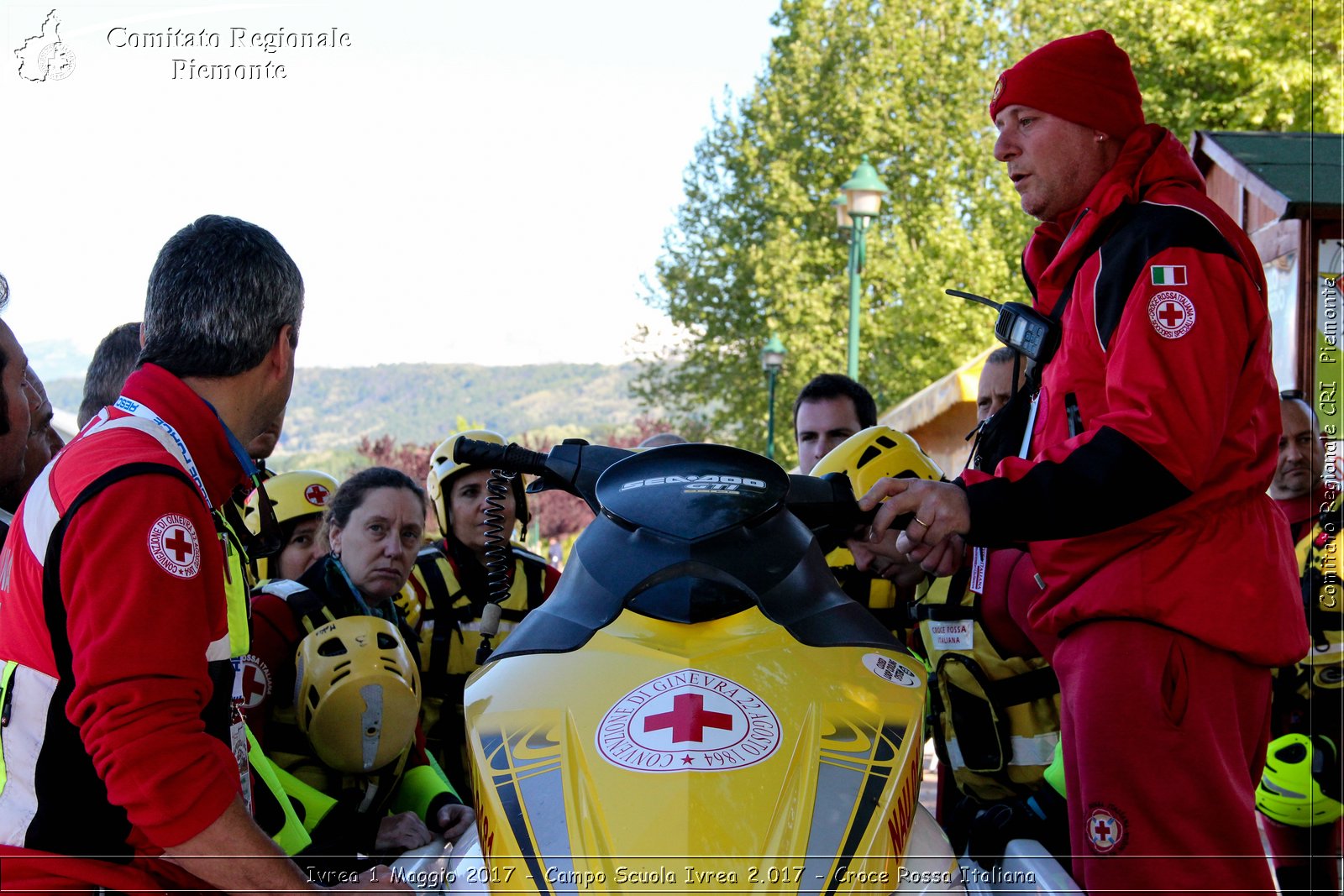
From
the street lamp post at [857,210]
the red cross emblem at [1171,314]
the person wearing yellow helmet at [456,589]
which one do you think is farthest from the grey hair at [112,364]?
the street lamp post at [857,210]

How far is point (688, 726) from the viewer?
2.01 m

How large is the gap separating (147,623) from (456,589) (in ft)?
11.4

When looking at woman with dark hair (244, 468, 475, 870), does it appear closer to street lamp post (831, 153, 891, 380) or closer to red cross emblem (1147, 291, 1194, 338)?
red cross emblem (1147, 291, 1194, 338)

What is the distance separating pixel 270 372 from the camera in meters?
2.61

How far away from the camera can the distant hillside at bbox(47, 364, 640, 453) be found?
10238 centimetres

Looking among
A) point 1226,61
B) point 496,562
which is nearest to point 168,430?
point 496,562

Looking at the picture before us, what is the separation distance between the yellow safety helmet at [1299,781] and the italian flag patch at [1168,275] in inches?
129

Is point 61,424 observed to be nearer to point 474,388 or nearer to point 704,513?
point 704,513

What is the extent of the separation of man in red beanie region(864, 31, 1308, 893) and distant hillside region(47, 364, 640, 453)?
8821 centimetres

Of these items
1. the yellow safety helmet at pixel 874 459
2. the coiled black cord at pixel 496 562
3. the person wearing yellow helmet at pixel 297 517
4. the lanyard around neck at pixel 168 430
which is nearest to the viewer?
the lanyard around neck at pixel 168 430

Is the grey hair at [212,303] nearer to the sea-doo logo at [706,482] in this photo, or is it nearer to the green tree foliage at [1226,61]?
the sea-doo logo at [706,482]

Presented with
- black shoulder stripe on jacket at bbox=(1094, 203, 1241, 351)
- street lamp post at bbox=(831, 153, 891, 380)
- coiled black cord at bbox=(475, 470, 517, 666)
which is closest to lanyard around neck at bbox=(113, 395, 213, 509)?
coiled black cord at bbox=(475, 470, 517, 666)

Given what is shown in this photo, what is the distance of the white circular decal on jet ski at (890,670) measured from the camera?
2244mm

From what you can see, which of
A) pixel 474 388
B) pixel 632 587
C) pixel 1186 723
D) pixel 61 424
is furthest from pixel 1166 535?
pixel 474 388
